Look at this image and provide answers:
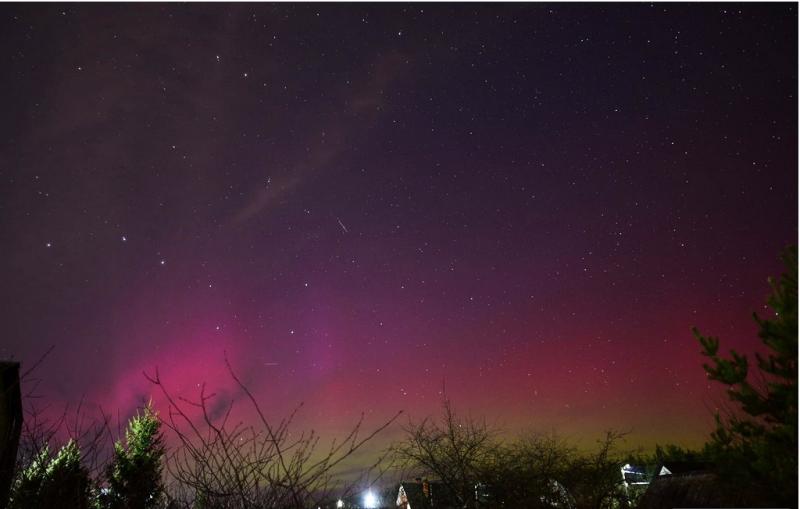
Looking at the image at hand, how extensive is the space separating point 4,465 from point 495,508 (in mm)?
17001

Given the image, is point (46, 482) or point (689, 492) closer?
point (46, 482)

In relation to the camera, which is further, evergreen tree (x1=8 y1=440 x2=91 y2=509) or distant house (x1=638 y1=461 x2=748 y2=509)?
distant house (x1=638 y1=461 x2=748 y2=509)

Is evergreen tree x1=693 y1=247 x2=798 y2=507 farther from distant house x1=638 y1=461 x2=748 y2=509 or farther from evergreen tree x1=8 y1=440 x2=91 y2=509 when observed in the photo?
evergreen tree x1=8 y1=440 x2=91 y2=509

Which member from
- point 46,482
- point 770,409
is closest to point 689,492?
point 770,409

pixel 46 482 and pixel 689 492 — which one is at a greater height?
pixel 46 482

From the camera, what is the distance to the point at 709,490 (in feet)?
32.1

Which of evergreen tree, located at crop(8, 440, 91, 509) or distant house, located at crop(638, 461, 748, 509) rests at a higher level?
evergreen tree, located at crop(8, 440, 91, 509)

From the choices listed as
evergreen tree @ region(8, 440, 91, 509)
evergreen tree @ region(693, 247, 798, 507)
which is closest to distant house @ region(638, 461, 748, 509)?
evergreen tree @ region(693, 247, 798, 507)

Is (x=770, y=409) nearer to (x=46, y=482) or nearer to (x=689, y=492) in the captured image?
(x=689, y=492)

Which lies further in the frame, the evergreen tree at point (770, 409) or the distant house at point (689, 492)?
the distant house at point (689, 492)

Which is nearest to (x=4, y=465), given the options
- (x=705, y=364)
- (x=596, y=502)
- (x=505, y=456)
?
(x=705, y=364)

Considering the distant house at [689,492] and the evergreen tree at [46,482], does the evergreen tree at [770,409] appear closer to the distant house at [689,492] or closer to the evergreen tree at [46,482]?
the distant house at [689,492]

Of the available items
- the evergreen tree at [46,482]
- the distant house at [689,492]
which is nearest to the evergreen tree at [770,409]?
the distant house at [689,492]

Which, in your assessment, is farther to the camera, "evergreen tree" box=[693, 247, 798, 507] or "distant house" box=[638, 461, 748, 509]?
"distant house" box=[638, 461, 748, 509]
